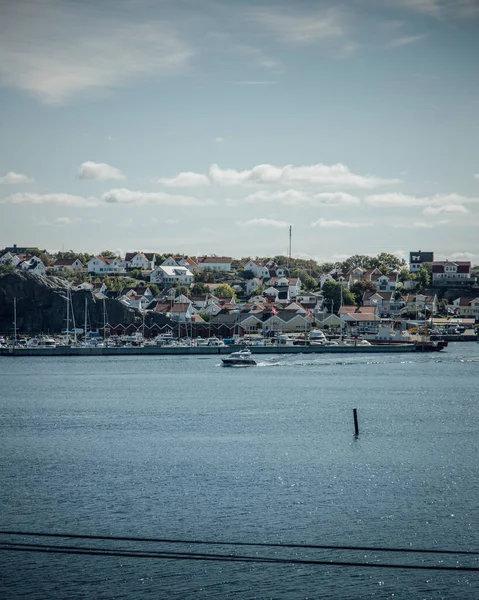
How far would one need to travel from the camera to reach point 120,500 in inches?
1372

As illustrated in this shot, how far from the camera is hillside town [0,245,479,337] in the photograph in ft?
458

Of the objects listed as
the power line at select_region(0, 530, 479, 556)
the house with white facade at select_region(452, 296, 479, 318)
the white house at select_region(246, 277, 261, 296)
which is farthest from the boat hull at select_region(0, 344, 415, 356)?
the power line at select_region(0, 530, 479, 556)

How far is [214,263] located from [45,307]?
192 feet

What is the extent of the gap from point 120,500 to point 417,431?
2308 cm

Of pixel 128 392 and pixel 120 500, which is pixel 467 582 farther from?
pixel 128 392

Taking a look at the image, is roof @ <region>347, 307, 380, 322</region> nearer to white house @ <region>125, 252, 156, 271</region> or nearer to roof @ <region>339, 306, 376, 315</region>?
roof @ <region>339, 306, 376, 315</region>

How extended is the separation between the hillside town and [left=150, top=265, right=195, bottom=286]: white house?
0.20m

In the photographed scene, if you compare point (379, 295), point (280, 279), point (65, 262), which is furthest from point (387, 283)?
point (65, 262)

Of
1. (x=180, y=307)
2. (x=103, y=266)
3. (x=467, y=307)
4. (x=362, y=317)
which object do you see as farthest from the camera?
(x=103, y=266)

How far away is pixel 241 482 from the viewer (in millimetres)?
37844

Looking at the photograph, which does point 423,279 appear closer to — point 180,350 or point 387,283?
point 387,283

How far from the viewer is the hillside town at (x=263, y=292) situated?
140m

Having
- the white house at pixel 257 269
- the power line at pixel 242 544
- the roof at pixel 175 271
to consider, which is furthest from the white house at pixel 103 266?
the power line at pixel 242 544

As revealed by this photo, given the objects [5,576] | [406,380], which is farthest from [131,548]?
[406,380]
